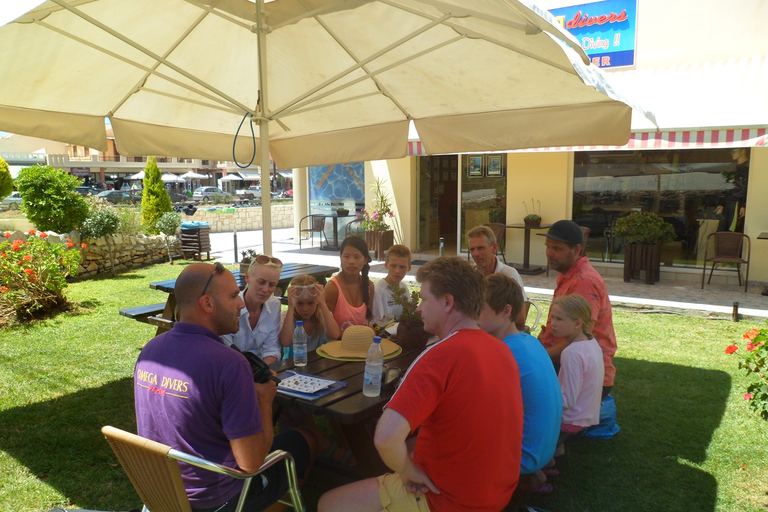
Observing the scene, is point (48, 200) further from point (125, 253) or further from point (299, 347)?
point (299, 347)

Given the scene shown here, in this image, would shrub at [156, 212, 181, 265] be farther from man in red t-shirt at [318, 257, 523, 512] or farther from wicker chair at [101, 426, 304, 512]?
man in red t-shirt at [318, 257, 523, 512]

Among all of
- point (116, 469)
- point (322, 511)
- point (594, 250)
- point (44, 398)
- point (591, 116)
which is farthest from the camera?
point (594, 250)

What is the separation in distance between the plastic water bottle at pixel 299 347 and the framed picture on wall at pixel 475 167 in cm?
839

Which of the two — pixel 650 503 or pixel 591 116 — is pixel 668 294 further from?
pixel 650 503

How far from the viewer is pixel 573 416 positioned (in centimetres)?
297

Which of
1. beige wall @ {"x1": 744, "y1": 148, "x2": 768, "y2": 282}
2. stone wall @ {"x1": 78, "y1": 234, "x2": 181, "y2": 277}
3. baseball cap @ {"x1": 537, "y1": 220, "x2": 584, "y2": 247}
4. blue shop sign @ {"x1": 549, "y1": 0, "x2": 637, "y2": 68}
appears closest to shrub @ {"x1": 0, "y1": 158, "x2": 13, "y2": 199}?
stone wall @ {"x1": 78, "y1": 234, "x2": 181, "y2": 277}

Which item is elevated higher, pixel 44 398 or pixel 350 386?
pixel 350 386

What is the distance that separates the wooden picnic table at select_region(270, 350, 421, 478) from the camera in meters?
2.36

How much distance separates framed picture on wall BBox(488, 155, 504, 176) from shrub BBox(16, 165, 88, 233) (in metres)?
7.63

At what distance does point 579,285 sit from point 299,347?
1.79 m

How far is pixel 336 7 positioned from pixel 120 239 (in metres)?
8.60

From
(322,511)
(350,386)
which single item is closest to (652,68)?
(350,386)

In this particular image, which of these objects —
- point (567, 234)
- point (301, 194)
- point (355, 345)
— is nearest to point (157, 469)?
point (355, 345)

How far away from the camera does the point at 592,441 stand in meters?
3.57
